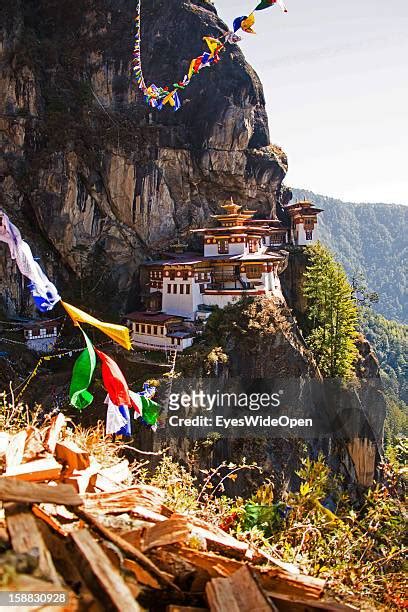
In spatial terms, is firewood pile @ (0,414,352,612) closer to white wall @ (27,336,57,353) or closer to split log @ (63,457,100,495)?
split log @ (63,457,100,495)

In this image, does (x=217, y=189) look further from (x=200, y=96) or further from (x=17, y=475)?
→ (x=17, y=475)

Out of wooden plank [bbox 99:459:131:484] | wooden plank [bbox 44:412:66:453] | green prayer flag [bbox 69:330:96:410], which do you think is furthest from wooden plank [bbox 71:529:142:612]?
green prayer flag [bbox 69:330:96:410]

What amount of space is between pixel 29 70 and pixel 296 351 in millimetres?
22631

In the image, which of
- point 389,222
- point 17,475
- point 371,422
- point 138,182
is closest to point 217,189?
point 138,182

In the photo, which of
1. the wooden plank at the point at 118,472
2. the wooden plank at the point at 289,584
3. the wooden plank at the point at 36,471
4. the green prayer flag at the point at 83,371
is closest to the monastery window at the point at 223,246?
the green prayer flag at the point at 83,371

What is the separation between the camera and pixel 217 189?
3569 centimetres

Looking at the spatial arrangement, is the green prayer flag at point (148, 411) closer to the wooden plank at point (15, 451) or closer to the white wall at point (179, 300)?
the wooden plank at point (15, 451)

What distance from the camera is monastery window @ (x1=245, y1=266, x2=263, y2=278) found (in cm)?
2715

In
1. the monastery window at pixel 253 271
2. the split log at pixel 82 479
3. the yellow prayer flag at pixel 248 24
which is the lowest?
the split log at pixel 82 479

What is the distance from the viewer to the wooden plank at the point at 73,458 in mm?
3498

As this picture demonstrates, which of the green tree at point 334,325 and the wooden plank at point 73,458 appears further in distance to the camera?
the green tree at point 334,325

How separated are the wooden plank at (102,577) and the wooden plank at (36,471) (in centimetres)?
86

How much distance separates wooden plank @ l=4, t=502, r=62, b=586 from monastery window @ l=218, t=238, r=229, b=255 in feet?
88.2

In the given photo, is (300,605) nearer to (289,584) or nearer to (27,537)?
(289,584)
